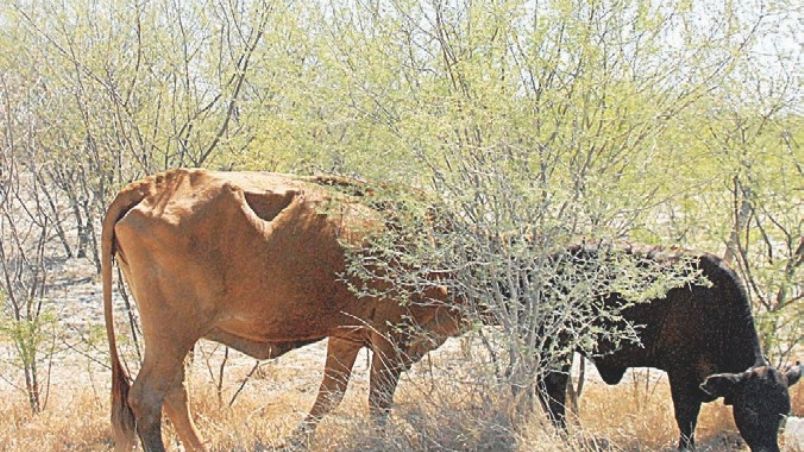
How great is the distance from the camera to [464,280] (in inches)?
231

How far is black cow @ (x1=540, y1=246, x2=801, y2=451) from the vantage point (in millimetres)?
6113

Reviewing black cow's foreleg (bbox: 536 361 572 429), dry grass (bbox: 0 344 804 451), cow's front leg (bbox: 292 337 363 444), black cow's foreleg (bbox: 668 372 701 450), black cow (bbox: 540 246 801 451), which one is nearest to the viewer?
dry grass (bbox: 0 344 804 451)

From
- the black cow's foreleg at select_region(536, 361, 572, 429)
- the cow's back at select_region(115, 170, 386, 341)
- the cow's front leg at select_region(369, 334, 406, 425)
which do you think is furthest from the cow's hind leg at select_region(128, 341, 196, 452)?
the black cow's foreleg at select_region(536, 361, 572, 429)

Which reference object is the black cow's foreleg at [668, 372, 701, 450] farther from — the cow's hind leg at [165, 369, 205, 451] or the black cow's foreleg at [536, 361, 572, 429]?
the cow's hind leg at [165, 369, 205, 451]

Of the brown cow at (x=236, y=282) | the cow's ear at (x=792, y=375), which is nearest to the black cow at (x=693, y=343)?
the cow's ear at (x=792, y=375)

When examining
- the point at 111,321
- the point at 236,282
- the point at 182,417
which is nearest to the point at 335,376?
the point at 182,417

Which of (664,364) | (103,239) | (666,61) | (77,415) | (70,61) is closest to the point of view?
(666,61)

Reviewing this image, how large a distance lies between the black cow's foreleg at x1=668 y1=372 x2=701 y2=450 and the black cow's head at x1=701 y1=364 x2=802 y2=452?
414 mm

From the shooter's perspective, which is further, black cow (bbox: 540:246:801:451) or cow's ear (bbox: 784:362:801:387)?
black cow (bbox: 540:246:801:451)

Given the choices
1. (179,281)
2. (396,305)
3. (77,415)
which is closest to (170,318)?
(179,281)

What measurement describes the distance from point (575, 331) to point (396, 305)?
1.21 metres

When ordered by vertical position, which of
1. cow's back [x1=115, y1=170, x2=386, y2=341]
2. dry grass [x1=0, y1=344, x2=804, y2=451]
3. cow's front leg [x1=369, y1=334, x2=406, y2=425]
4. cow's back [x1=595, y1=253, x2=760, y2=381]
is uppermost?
cow's back [x1=115, y1=170, x2=386, y2=341]

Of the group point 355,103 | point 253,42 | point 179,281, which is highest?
point 253,42

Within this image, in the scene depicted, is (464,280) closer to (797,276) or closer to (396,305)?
(396,305)
